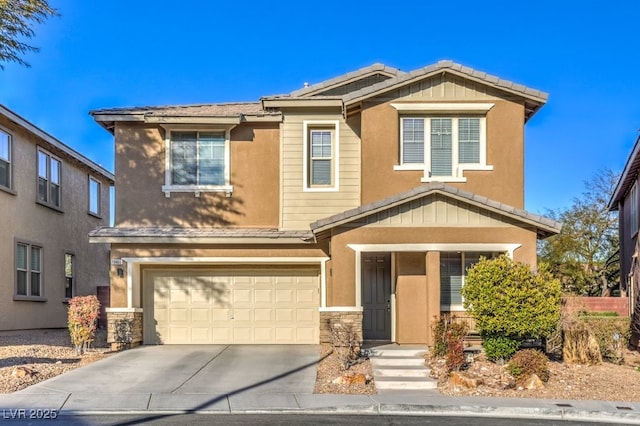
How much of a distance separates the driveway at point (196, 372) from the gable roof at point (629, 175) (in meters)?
10.8

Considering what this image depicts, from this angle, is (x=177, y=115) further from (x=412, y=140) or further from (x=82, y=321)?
(x=412, y=140)

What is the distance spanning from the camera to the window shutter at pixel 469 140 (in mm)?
17125

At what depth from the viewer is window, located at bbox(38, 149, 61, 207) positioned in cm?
2128

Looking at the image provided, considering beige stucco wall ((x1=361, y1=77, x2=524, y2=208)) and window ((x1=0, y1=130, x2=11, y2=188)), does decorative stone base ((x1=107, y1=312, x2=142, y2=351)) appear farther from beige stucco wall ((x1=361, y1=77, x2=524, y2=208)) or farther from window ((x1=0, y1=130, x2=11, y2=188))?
beige stucco wall ((x1=361, y1=77, x2=524, y2=208))

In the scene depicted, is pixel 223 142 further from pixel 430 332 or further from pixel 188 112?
pixel 430 332

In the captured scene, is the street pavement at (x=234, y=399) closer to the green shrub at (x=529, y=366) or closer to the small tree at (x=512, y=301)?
the green shrub at (x=529, y=366)

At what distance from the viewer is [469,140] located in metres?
17.1

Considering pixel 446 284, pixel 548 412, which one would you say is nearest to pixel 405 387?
pixel 548 412

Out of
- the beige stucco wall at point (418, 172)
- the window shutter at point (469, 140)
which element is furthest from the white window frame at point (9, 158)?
the window shutter at point (469, 140)

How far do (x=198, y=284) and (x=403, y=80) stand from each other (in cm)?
780

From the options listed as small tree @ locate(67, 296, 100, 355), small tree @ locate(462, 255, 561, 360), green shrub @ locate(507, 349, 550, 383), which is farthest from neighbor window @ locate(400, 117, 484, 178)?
small tree @ locate(67, 296, 100, 355)

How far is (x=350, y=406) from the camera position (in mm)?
10703

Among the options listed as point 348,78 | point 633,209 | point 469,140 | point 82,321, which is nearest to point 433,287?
point 469,140

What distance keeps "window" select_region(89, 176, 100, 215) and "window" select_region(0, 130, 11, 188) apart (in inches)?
255
